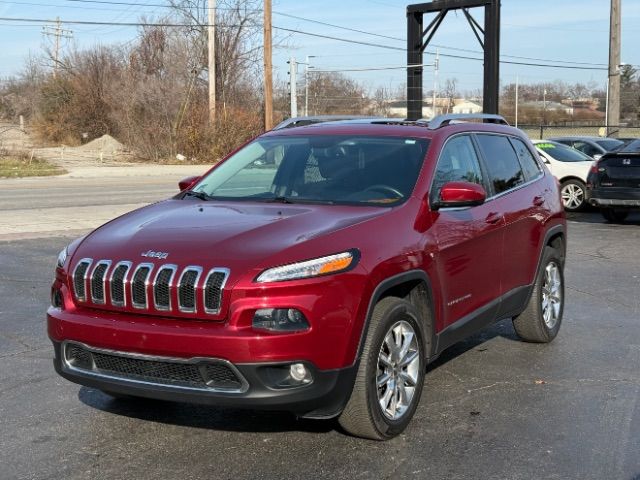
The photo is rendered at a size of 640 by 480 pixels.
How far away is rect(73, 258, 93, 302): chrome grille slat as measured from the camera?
4.21 m

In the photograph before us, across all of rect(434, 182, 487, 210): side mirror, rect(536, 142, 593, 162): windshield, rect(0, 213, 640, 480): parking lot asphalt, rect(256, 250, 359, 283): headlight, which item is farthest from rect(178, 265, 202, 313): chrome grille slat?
rect(536, 142, 593, 162): windshield

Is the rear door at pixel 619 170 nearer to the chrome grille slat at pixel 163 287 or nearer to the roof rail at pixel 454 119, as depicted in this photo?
the roof rail at pixel 454 119

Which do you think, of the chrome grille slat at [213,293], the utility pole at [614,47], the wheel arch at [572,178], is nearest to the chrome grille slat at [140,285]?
the chrome grille slat at [213,293]

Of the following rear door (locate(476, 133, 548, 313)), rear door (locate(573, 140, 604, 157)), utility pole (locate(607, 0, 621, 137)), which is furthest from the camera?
utility pole (locate(607, 0, 621, 137))

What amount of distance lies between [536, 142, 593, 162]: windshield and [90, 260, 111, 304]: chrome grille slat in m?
14.6

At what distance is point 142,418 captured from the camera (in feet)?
15.7

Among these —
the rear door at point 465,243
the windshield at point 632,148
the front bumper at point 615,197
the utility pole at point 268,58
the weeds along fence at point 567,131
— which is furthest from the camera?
the weeds along fence at point 567,131

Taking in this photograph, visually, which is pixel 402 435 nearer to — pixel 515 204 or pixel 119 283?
pixel 119 283

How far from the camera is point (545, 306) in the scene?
6562 mm

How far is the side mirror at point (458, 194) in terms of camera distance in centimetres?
479

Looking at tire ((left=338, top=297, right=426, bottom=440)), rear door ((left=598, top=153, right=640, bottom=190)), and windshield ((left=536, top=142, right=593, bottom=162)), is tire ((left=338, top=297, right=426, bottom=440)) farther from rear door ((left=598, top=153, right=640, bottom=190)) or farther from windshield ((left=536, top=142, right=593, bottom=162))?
windshield ((left=536, top=142, right=593, bottom=162))

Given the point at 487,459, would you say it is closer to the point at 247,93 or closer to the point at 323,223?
the point at 323,223

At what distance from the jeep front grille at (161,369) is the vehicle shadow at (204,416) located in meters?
0.71

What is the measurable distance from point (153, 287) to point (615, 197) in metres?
12.2
